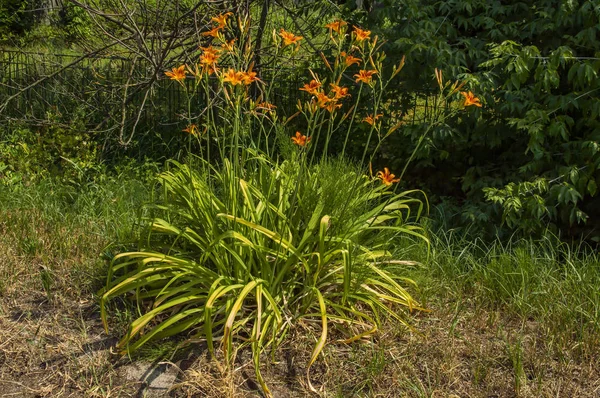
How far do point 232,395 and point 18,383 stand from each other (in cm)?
96

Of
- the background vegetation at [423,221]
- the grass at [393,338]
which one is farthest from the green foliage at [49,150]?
the grass at [393,338]

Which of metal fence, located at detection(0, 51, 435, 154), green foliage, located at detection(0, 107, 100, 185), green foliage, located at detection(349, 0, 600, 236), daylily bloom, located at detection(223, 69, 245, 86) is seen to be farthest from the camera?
metal fence, located at detection(0, 51, 435, 154)

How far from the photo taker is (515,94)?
449 centimetres

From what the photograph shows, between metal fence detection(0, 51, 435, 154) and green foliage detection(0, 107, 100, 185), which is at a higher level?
metal fence detection(0, 51, 435, 154)

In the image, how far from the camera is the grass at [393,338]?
302 centimetres

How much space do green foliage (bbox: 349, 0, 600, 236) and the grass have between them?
504 mm

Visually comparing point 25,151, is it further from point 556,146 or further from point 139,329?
point 556,146

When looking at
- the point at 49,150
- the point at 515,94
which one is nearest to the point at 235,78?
the point at 515,94

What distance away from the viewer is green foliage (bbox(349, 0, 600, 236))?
4266mm

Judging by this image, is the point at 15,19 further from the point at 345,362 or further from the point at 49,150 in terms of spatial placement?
the point at 345,362

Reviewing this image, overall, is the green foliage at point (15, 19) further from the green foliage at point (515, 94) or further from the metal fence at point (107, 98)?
the green foliage at point (515, 94)

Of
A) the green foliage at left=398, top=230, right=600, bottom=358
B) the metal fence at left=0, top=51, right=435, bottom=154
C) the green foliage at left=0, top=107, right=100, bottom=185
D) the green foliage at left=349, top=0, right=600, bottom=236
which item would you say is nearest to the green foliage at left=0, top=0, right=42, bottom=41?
the metal fence at left=0, top=51, right=435, bottom=154

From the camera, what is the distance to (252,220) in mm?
3412

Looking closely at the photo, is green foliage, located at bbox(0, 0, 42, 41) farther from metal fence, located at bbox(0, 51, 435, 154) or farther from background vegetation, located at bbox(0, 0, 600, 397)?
background vegetation, located at bbox(0, 0, 600, 397)
